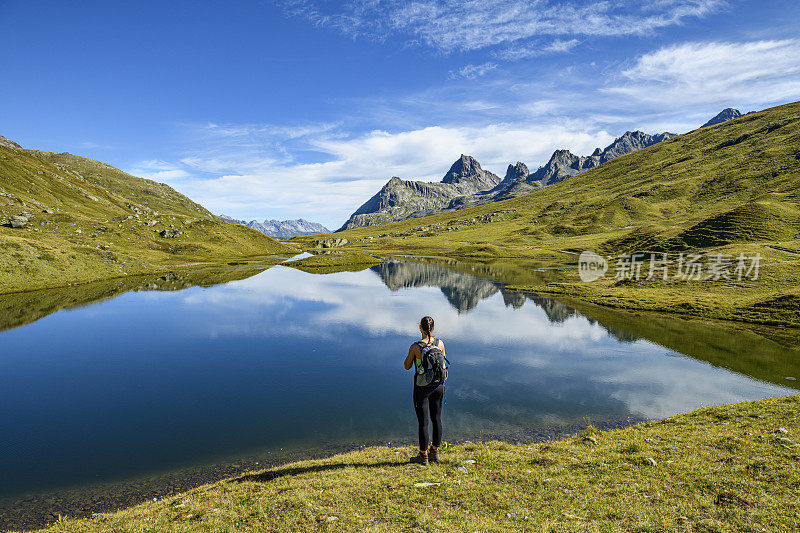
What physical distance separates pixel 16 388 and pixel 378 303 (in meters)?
48.2

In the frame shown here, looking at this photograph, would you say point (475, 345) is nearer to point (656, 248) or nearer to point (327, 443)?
point (327, 443)

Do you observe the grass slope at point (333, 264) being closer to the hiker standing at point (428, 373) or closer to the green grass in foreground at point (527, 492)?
the green grass in foreground at point (527, 492)

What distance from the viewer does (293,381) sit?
30.8 meters

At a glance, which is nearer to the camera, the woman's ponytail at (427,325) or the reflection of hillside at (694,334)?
the woman's ponytail at (427,325)

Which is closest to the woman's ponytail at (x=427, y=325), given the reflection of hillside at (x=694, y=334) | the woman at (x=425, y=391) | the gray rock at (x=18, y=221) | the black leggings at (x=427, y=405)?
the woman at (x=425, y=391)

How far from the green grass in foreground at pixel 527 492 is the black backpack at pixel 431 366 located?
3.58 meters

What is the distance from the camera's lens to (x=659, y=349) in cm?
3997

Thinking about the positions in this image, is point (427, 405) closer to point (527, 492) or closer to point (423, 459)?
point (423, 459)

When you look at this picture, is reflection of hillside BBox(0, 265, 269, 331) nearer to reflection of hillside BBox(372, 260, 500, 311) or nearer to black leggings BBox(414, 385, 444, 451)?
reflection of hillside BBox(372, 260, 500, 311)

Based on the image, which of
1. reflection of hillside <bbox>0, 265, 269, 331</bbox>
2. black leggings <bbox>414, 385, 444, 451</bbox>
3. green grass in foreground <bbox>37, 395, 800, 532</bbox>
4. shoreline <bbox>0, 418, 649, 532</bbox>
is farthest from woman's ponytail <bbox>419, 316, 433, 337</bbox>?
reflection of hillside <bbox>0, 265, 269, 331</bbox>

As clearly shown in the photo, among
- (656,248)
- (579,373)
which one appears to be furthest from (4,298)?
(656,248)

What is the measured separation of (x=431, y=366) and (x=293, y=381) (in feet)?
70.1

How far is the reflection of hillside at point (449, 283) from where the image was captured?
73.2 m

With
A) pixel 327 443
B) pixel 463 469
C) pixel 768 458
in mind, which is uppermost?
pixel 768 458
